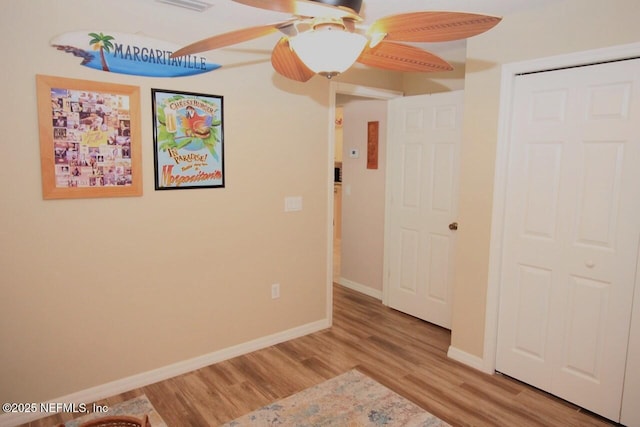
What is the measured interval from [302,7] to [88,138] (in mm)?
1694

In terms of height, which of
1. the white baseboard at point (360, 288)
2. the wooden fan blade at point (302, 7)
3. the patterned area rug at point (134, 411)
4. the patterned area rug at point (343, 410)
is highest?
the wooden fan blade at point (302, 7)

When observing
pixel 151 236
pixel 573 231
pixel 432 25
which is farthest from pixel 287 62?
pixel 573 231

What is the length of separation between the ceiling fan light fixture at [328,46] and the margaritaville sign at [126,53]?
1.42 m

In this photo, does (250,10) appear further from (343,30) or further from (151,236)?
(151,236)

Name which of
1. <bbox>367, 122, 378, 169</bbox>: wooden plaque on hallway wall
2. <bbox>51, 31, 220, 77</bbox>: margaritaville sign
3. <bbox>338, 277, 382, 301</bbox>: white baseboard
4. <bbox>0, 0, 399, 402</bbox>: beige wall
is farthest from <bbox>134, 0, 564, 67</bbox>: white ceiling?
<bbox>338, 277, 382, 301</bbox>: white baseboard

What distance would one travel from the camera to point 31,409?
7.58 ft

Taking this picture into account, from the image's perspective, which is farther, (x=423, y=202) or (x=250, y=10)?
(x=423, y=202)

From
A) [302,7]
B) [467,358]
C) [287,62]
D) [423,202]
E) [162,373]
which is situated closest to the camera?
[302,7]

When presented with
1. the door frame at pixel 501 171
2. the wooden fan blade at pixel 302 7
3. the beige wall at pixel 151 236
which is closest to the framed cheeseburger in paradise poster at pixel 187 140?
the beige wall at pixel 151 236

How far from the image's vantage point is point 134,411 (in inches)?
94.0

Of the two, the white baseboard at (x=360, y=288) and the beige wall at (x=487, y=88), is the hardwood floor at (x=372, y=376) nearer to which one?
the beige wall at (x=487, y=88)

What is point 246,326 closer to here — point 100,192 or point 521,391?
point 100,192

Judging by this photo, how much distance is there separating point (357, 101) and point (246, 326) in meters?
2.64

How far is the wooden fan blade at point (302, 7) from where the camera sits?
48.1 inches
